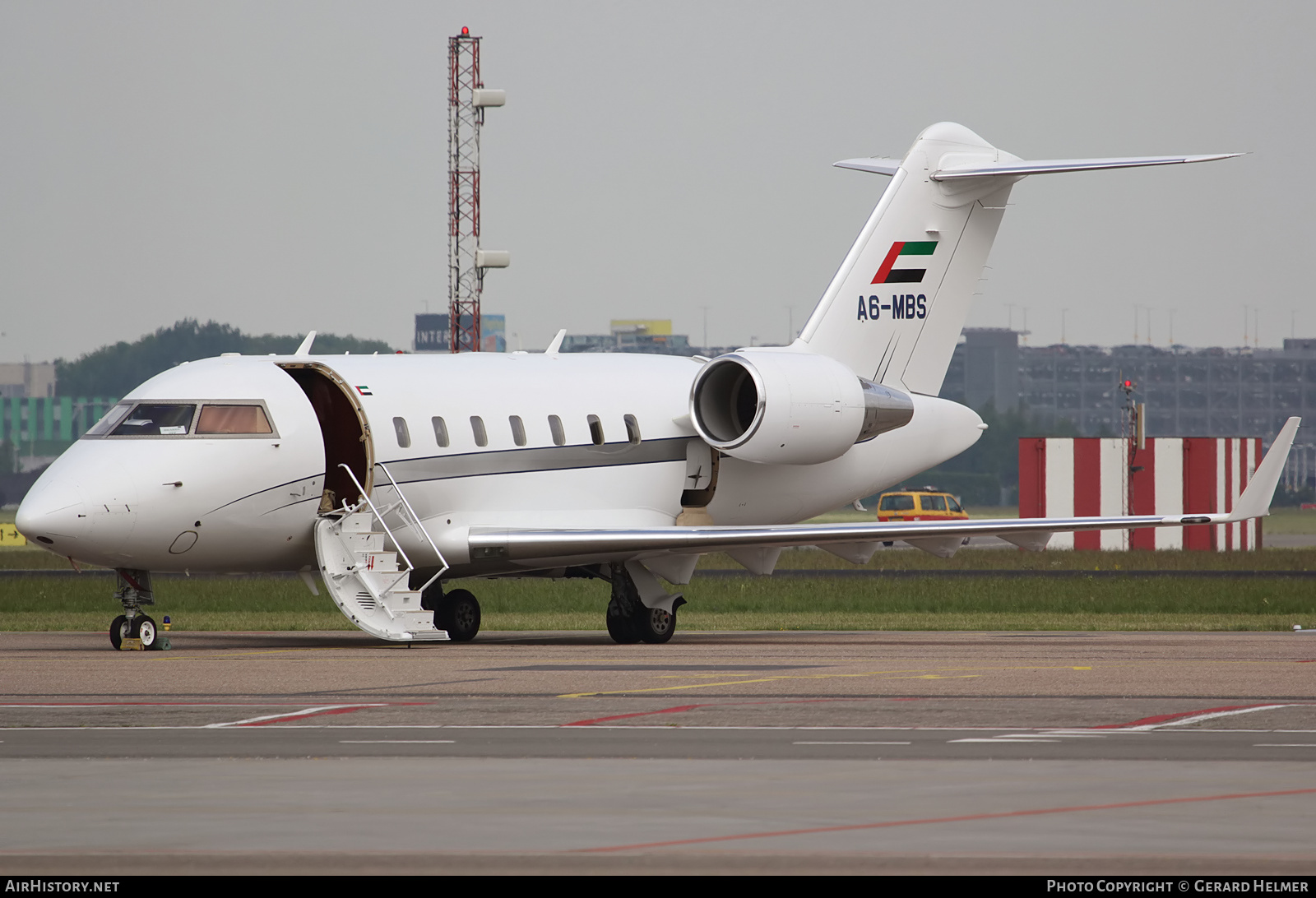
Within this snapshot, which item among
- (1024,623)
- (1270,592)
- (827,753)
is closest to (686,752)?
(827,753)

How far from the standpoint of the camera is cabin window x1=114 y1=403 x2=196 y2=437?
25328 millimetres

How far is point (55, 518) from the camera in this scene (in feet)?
77.9

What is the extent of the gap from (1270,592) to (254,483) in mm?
22371

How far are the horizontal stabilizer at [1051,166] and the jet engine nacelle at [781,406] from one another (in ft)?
13.4

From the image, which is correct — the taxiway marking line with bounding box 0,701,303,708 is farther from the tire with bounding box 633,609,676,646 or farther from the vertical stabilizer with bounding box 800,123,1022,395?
the vertical stabilizer with bounding box 800,123,1022,395

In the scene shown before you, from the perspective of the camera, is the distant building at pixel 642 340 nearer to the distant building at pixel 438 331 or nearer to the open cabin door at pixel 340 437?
the distant building at pixel 438 331

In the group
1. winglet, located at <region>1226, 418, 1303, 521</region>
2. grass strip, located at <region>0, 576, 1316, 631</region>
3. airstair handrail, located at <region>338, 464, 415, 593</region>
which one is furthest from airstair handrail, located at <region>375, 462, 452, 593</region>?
winglet, located at <region>1226, 418, 1303, 521</region>

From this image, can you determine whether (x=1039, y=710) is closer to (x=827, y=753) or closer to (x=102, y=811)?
(x=827, y=753)

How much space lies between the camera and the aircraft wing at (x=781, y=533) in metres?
27.2

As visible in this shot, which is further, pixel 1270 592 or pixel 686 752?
pixel 1270 592

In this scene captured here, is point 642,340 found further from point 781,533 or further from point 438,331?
point 781,533

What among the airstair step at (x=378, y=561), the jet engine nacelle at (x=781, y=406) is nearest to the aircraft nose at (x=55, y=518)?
the airstair step at (x=378, y=561)

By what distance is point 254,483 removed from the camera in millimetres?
25594

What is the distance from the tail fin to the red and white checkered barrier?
4130 centimetres
